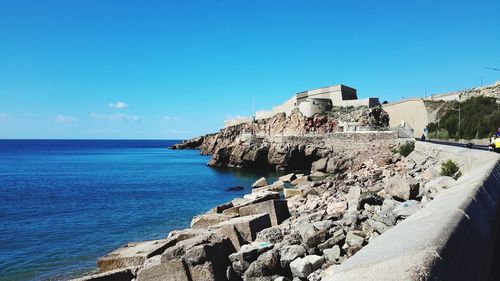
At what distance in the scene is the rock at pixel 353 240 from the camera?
24.8ft

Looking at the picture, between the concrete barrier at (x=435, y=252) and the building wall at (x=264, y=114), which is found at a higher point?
the building wall at (x=264, y=114)

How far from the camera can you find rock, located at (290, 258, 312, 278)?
7.10 metres

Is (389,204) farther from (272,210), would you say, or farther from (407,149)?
(407,149)

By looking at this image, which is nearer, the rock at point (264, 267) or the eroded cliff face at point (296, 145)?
the rock at point (264, 267)

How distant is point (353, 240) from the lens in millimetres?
7695

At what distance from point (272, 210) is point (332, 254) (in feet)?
17.4

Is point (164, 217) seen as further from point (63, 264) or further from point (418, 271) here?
point (418, 271)

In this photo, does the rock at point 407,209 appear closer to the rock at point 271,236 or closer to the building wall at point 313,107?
the rock at point 271,236

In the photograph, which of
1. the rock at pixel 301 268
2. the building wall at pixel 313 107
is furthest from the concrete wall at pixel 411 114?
the rock at pixel 301 268

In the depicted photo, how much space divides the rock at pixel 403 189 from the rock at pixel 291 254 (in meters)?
3.89

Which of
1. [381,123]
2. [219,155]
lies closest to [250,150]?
[219,155]

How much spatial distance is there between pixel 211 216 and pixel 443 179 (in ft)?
24.8

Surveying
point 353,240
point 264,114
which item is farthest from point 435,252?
point 264,114

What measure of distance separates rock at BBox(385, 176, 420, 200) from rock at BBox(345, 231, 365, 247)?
9.81 ft
